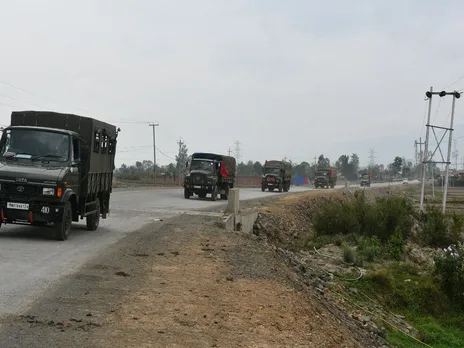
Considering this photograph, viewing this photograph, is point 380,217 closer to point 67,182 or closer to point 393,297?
point 393,297

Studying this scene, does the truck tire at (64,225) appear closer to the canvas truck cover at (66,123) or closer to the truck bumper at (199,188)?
the canvas truck cover at (66,123)

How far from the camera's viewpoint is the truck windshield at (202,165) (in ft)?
117

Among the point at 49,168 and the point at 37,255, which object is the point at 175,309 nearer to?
the point at 37,255

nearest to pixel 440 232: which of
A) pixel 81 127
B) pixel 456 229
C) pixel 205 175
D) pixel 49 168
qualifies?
pixel 456 229

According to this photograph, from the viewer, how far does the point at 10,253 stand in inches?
407

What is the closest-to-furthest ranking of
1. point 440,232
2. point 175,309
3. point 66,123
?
1. point 175,309
2. point 66,123
3. point 440,232

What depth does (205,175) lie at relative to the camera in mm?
34906

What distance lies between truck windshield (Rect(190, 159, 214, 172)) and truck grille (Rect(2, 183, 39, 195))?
Result: 23.8 m

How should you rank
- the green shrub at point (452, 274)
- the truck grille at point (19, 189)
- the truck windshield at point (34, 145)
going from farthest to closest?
the green shrub at point (452, 274) → the truck windshield at point (34, 145) → the truck grille at point (19, 189)

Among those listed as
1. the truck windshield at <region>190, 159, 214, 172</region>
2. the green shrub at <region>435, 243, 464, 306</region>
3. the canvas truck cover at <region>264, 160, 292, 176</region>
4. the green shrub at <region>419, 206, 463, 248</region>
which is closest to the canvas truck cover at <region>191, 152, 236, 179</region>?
the truck windshield at <region>190, 159, 214, 172</region>

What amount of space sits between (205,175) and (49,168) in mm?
22964

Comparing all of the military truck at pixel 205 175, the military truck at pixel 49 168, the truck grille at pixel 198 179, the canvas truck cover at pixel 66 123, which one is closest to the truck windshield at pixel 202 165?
the military truck at pixel 205 175

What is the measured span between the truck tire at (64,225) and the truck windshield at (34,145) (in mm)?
1156

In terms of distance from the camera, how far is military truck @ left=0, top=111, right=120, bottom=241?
38.5ft
